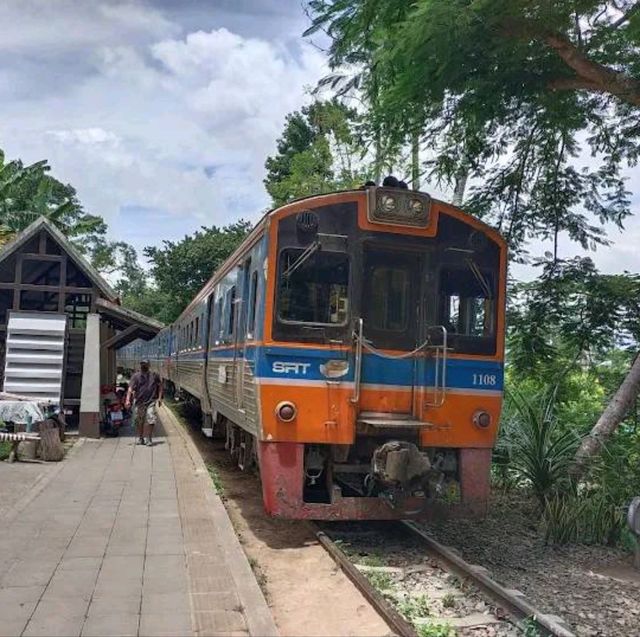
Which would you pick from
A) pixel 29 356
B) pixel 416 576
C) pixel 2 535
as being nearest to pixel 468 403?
pixel 416 576

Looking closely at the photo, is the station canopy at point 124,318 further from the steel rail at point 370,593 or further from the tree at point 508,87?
the steel rail at point 370,593

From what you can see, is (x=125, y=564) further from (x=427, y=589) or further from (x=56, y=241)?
(x=56, y=241)

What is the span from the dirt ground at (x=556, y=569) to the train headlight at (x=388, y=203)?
128 inches

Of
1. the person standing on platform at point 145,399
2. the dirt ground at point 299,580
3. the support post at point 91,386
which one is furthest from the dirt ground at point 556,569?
the support post at point 91,386

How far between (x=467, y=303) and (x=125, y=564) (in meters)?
3.92

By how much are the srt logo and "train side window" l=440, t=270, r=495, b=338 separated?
57.7 inches

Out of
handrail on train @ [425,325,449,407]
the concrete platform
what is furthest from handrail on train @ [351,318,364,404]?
the concrete platform

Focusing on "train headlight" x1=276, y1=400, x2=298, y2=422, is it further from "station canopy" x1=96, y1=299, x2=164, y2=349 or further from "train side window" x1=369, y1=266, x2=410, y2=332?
"station canopy" x1=96, y1=299, x2=164, y2=349

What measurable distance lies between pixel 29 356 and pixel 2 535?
8123 mm

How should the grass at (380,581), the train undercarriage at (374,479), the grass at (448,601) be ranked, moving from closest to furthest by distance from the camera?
the grass at (448,601), the grass at (380,581), the train undercarriage at (374,479)

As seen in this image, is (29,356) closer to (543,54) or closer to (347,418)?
(347,418)

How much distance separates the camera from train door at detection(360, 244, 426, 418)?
6887mm

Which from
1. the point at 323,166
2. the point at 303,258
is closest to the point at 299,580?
the point at 303,258

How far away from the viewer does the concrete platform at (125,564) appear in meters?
4.60
